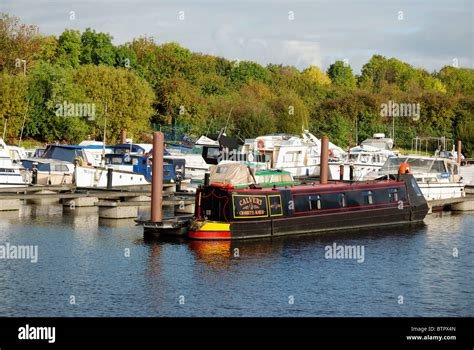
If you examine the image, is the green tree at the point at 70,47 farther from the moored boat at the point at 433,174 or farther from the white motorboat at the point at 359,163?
the moored boat at the point at 433,174

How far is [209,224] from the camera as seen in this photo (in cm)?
4284

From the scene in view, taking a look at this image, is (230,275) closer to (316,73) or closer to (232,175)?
(232,175)

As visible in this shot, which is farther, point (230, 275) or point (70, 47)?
point (70, 47)

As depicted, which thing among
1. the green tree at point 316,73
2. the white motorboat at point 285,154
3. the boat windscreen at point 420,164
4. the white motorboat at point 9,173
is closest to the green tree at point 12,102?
the white motorboat at point 285,154

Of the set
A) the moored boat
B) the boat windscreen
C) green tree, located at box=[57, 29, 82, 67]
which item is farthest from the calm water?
green tree, located at box=[57, 29, 82, 67]

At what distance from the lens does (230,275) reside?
36656mm

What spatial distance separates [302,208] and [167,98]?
56.0 metres

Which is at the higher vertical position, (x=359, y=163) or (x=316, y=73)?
(x=316, y=73)

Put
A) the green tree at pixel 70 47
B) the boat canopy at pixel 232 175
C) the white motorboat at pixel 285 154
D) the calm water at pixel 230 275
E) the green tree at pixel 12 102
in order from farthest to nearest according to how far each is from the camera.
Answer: the green tree at pixel 70 47
the green tree at pixel 12 102
the white motorboat at pixel 285 154
the boat canopy at pixel 232 175
the calm water at pixel 230 275

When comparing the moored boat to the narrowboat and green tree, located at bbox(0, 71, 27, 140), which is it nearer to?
the narrowboat

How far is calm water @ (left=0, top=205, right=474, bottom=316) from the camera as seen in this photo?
104ft

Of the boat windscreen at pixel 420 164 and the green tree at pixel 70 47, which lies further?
the green tree at pixel 70 47

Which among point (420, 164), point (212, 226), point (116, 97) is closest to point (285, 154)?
point (420, 164)

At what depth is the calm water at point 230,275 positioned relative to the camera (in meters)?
31.8
